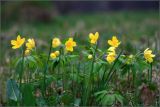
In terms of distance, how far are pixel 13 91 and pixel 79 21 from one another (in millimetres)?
8100

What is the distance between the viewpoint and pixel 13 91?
2.97 meters

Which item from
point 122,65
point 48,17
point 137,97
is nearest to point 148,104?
point 137,97

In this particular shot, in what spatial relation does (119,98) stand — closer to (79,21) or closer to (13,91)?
(13,91)

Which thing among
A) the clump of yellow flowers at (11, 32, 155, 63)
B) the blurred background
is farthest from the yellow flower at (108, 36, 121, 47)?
the blurred background

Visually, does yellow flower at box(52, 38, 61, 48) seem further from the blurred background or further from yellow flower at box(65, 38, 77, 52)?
the blurred background

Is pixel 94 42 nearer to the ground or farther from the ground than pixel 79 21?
nearer to the ground

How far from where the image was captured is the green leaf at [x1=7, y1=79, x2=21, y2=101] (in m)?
2.94

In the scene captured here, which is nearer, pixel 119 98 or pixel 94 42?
pixel 119 98

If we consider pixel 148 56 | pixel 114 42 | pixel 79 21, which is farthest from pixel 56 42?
pixel 79 21

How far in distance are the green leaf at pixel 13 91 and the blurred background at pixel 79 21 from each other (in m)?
2.13

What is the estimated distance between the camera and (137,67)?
297 centimetres

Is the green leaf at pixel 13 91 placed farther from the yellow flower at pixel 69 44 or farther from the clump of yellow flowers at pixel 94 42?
the yellow flower at pixel 69 44

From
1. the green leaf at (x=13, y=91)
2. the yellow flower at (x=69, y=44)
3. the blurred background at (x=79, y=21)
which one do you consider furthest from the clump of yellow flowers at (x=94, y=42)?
the blurred background at (x=79, y=21)

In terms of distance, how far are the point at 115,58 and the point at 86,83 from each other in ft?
0.78
